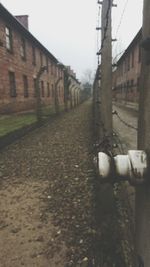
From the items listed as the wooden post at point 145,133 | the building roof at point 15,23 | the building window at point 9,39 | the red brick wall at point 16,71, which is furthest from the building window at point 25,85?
the wooden post at point 145,133

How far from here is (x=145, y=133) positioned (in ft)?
3.32

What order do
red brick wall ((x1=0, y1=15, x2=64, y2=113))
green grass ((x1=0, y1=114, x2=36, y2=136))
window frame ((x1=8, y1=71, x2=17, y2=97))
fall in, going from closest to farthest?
green grass ((x1=0, y1=114, x2=36, y2=136)) < red brick wall ((x1=0, y1=15, x2=64, y2=113)) < window frame ((x1=8, y1=71, x2=17, y2=97))

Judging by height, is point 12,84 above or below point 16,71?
below

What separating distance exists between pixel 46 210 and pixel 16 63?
14322mm

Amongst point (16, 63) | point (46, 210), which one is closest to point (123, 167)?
point (46, 210)

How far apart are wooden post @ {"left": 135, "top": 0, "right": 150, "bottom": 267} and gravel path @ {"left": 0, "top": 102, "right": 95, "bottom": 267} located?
892 millimetres

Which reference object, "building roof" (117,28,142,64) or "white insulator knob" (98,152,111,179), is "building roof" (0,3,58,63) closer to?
"building roof" (117,28,142,64)

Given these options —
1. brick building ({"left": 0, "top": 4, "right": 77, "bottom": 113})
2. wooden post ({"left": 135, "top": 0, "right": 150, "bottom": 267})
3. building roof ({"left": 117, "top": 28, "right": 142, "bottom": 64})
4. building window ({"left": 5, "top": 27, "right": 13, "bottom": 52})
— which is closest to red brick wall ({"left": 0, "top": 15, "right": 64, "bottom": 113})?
brick building ({"left": 0, "top": 4, "right": 77, "bottom": 113})

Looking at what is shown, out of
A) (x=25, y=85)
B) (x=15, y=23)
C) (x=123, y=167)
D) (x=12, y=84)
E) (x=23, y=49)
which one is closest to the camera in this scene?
(x=123, y=167)

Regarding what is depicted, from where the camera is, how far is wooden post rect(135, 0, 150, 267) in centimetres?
96

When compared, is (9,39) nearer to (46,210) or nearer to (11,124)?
(11,124)

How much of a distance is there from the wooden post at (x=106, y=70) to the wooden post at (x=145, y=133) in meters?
1.75

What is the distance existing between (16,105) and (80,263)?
14.2 m

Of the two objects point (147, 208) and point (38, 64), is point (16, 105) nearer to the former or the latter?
point (38, 64)
